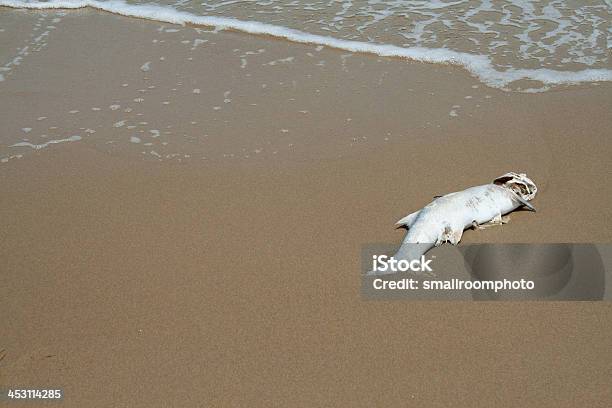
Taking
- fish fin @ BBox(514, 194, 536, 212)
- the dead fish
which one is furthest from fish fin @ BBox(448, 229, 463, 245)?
fish fin @ BBox(514, 194, 536, 212)

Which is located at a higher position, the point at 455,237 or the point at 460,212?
the point at 460,212

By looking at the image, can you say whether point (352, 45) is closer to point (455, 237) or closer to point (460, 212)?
point (460, 212)

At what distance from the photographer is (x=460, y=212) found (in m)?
4.63

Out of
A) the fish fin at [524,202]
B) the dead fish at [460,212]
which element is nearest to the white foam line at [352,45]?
the dead fish at [460,212]

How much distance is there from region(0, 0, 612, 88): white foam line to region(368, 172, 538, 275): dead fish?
2142 millimetres

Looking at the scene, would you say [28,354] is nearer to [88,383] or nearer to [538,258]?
[88,383]

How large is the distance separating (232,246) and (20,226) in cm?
166

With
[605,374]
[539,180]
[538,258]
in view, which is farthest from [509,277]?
[539,180]

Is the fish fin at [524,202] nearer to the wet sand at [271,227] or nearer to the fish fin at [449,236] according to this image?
the wet sand at [271,227]
